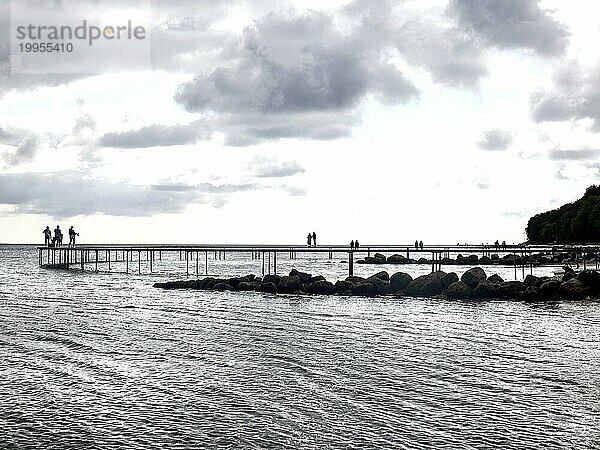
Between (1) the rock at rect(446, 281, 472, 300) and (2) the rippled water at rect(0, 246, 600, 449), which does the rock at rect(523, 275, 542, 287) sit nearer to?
(1) the rock at rect(446, 281, 472, 300)

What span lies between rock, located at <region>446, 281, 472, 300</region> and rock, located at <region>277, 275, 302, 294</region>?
32.2 feet

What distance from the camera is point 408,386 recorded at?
615 inches

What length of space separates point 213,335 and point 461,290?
19.5m

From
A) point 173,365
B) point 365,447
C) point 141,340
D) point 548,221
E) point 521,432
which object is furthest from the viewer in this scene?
point 548,221

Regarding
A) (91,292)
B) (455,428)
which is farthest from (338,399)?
(91,292)

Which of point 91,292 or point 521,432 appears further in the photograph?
point 91,292

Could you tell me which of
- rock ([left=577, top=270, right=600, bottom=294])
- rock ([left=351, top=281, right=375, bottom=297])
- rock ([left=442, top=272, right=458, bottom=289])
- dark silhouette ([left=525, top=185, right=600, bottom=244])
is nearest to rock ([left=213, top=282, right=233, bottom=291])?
rock ([left=351, top=281, right=375, bottom=297])

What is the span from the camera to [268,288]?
43281mm

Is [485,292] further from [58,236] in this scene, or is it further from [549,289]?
[58,236]

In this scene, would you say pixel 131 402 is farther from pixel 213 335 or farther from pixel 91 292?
pixel 91 292

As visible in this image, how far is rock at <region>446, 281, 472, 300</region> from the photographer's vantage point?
38.5 metres

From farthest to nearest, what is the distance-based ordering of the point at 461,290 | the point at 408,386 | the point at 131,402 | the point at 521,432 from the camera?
the point at 461,290 → the point at 408,386 → the point at 131,402 → the point at 521,432

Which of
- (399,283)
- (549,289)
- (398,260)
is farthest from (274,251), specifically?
(398,260)

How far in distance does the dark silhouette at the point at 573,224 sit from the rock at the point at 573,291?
65805 millimetres
